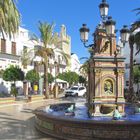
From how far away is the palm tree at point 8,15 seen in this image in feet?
69.4

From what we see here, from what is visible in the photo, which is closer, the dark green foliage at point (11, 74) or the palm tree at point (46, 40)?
the palm tree at point (46, 40)

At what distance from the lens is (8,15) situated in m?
21.6

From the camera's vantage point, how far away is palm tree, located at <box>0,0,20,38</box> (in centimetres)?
2115

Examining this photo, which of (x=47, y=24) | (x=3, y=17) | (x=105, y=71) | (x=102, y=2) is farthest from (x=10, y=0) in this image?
(x=47, y=24)

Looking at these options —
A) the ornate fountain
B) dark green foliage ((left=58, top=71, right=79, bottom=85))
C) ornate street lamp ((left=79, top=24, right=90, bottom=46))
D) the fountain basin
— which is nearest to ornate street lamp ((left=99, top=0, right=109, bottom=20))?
the ornate fountain

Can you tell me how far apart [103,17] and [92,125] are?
19.6ft

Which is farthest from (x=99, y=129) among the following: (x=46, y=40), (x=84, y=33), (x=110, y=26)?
(x=46, y=40)

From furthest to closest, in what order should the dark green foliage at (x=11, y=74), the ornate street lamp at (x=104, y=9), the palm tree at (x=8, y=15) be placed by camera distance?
1. the dark green foliage at (x=11, y=74)
2. the palm tree at (x=8, y=15)
3. the ornate street lamp at (x=104, y=9)

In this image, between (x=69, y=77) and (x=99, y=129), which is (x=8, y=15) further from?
(x=69, y=77)

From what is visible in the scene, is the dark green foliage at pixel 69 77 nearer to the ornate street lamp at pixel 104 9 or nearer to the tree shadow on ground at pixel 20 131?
the tree shadow on ground at pixel 20 131

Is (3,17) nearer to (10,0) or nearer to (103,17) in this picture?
(10,0)

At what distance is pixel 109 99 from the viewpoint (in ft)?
53.5

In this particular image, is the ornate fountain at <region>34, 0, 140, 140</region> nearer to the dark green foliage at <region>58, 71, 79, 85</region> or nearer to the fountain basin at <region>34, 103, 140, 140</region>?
the fountain basin at <region>34, 103, 140, 140</region>

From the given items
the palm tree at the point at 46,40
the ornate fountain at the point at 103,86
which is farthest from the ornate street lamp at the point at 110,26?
the palm tree at the point at 46,40
